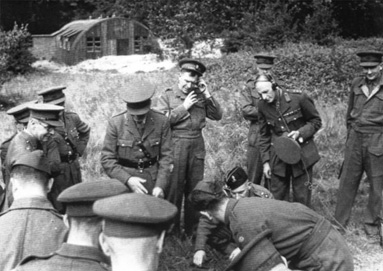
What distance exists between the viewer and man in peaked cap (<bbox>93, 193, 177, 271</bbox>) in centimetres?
257

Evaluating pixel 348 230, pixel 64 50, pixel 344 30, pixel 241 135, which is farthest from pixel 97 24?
pixel 348 230

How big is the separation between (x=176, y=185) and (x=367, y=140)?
2.22 meters

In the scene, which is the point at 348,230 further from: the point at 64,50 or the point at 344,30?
the point at 64,50

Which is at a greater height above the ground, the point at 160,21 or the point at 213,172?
the point at 160,21

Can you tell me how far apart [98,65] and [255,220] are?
19024 mm

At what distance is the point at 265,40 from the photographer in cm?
1691

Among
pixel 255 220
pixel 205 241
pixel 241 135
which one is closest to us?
pixel 255 220

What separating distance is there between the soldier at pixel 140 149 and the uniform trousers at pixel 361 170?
232 cm

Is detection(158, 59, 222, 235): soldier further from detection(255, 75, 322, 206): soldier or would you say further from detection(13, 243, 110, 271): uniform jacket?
detection(13, 243, 110, 271): uniform jacket

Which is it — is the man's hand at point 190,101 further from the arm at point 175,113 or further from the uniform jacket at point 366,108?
the uniform jacket at point 366,108

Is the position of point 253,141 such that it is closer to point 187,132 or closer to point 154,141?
point 187,132

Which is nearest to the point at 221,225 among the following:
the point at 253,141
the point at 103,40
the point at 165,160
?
the point at 165,160

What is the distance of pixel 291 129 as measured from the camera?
6551 millimetres

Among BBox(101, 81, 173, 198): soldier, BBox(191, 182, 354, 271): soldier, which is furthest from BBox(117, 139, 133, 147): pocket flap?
BBox(191, 182, 354, 271): soldier
